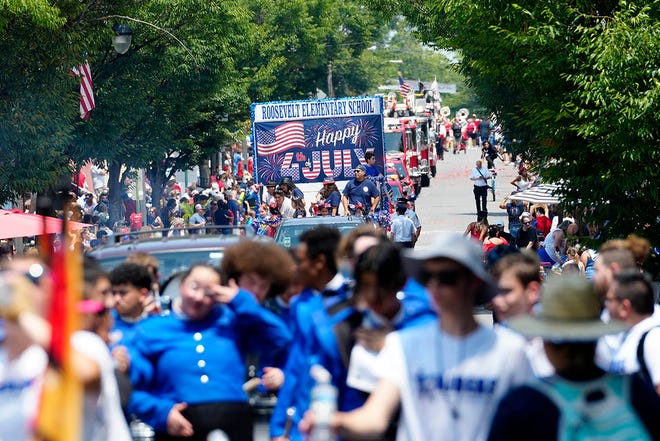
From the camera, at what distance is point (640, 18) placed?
16.8m

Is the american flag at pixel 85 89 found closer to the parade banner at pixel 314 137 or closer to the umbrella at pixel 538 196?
the parade banner at pixel 314 137

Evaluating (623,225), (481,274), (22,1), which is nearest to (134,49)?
(22,1)

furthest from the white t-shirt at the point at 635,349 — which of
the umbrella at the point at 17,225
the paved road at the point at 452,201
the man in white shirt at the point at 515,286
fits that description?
the paved road at the point at 452,201

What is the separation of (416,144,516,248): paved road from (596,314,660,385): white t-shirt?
25247 mm

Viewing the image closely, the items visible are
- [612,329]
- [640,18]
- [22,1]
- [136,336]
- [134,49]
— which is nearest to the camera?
[612,329]

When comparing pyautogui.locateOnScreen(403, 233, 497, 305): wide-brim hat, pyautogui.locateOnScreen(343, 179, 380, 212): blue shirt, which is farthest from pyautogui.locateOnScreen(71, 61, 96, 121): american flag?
pyautogui.locateOnScreen(403, 233, 497, 305): wide-brim hat

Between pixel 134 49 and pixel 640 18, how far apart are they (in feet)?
55.8

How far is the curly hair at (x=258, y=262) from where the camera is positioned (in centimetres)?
775

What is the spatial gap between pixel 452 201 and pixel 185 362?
135 ft

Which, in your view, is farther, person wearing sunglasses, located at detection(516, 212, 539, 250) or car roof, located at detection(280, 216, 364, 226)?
person wearing sunglasses, located at detection(516, 212, 539, 250)

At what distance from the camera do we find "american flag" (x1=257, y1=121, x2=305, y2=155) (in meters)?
30.6

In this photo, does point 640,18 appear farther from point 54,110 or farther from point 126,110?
point 126,110

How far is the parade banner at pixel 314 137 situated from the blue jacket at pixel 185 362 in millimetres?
22836

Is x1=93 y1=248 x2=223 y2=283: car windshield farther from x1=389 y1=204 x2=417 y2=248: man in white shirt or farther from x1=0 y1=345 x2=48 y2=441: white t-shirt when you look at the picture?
x1=389 y1=204 x2=417 y2=248: man in white shirt
